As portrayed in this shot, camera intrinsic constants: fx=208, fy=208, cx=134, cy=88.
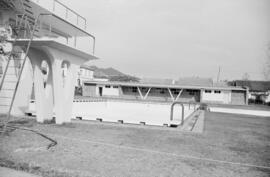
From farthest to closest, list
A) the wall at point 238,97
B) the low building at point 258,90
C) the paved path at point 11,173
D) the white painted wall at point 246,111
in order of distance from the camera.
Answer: the low building at point 258,90, the wall at point 238,97, the white painted wall at point 246,111, the paved path at point 11,173

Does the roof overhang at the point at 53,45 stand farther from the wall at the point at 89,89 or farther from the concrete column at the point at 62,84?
the wall at the point at 89,89

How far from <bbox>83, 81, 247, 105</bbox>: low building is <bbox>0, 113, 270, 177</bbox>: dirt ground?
25288mm

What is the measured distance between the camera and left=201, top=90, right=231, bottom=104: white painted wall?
99.6 ft

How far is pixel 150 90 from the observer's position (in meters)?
33.0

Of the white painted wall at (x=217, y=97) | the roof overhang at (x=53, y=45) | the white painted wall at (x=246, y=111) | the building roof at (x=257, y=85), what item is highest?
the building roof at (x=257, y=85)

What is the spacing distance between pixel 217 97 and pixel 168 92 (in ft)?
23.5

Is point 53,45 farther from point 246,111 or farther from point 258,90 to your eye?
point 258,90

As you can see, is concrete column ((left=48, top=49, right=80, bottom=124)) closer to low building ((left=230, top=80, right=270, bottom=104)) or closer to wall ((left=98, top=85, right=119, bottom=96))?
wall ((left=98, top=85, right=119, bottom=96))

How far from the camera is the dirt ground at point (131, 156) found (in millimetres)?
3578

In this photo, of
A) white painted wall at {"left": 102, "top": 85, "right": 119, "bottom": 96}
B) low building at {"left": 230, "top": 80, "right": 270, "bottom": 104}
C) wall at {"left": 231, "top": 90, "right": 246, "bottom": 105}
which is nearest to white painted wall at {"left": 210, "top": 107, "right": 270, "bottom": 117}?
wall at {"left": 231, "top": 90, "right": 246, "bottom": 105}

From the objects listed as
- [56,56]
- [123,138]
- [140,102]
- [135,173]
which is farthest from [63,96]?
[140,102]

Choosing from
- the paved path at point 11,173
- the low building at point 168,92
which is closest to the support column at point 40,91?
the paved path at point 11,173

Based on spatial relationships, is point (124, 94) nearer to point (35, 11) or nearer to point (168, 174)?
point (35, 11)

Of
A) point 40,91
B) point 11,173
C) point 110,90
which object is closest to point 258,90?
point 110,90
